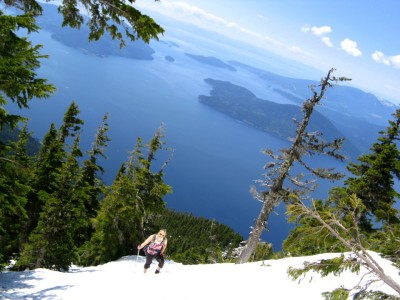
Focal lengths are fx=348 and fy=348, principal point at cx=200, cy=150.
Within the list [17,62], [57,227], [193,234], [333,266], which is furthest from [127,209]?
[193,234]

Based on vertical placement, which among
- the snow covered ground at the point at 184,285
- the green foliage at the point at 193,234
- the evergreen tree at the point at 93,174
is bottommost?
the green foliage at the point at 193,234

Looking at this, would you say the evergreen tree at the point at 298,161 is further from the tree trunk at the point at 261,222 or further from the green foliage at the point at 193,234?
the green foliage at the point at 193,234

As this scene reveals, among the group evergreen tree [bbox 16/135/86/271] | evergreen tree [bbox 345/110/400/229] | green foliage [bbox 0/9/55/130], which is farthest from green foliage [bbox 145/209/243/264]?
green foliage [bbox 0/9/55/130]

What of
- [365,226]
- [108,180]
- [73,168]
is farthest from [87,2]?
[108,180]

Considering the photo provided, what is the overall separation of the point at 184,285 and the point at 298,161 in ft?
30.6

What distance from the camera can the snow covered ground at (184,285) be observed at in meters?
10.4

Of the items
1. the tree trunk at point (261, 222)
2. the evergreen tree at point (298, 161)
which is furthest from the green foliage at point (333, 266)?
the tree trunk at point (261, 222)

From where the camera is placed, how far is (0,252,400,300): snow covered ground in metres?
10.4

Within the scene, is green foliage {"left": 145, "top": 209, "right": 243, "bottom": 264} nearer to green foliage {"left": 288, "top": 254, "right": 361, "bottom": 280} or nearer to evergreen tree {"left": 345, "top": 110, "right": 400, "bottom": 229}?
evergreen tree {"left": 345, "top": 110, "right": 400, "bottom": 229}

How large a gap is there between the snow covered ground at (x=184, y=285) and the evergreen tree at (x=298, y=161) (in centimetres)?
460

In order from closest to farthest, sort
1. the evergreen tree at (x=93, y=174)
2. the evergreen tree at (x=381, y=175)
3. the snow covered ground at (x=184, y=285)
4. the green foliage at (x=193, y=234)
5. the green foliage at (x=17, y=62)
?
the green foliage at (x=17, y=62), the snow covered ground at (x=184, y=285), the evergreen tree at (x=381, y=175), the evergreen tree at (x=93, y=174), the green foliage at (x=193, y=234)

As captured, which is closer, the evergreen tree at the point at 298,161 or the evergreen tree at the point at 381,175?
the evergreen tree at the point at 298,161

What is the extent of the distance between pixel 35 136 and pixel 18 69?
649ft

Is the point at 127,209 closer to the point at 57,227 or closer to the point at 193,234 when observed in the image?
the point at 57,227
